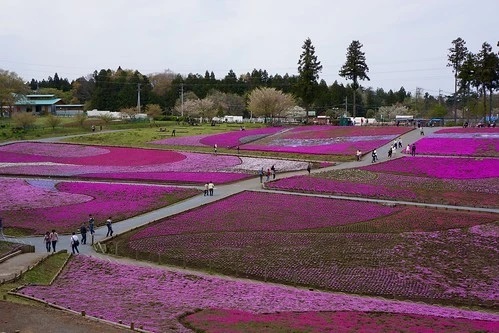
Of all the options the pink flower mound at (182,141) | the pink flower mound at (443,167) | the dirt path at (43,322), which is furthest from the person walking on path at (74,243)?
the pink flower mound at (182,141)

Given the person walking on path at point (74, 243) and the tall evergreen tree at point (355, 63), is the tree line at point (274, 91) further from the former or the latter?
the person walking on path at point (74, 243)

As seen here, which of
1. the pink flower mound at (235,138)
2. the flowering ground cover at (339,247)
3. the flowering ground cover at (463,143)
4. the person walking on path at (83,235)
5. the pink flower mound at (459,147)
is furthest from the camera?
the pink flower mound at (235,138)

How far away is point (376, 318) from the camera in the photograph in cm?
1928

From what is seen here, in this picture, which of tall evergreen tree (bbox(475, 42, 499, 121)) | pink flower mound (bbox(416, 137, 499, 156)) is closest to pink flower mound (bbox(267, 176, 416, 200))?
pink flower mound (bbox(416, 137, 499, 156))

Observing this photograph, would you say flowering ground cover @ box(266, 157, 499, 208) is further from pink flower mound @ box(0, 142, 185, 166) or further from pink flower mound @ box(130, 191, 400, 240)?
pink flower mound @ box(0, 142, 185, 166)

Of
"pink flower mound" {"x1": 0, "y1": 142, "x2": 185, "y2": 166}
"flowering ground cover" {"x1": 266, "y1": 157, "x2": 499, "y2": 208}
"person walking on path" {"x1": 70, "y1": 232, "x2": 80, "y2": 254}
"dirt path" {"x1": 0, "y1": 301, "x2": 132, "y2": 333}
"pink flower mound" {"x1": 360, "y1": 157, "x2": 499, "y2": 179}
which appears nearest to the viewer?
"dirt path" {"x1": 0, "y1": 301, "x2": 132, "y2": 333}

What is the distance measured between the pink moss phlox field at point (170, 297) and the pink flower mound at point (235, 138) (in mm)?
51333

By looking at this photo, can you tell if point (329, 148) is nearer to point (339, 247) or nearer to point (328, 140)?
point (328, 140)

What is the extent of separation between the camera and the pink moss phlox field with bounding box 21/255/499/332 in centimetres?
1894

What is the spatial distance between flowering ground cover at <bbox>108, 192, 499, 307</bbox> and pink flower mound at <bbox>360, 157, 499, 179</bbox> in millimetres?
12763

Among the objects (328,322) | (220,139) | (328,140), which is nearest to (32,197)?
(328,322)

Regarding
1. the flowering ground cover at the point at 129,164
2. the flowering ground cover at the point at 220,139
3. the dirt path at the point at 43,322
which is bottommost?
the dirt path at the point at 43,322

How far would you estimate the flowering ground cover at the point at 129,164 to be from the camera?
2064 inches

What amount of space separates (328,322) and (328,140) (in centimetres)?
5791
